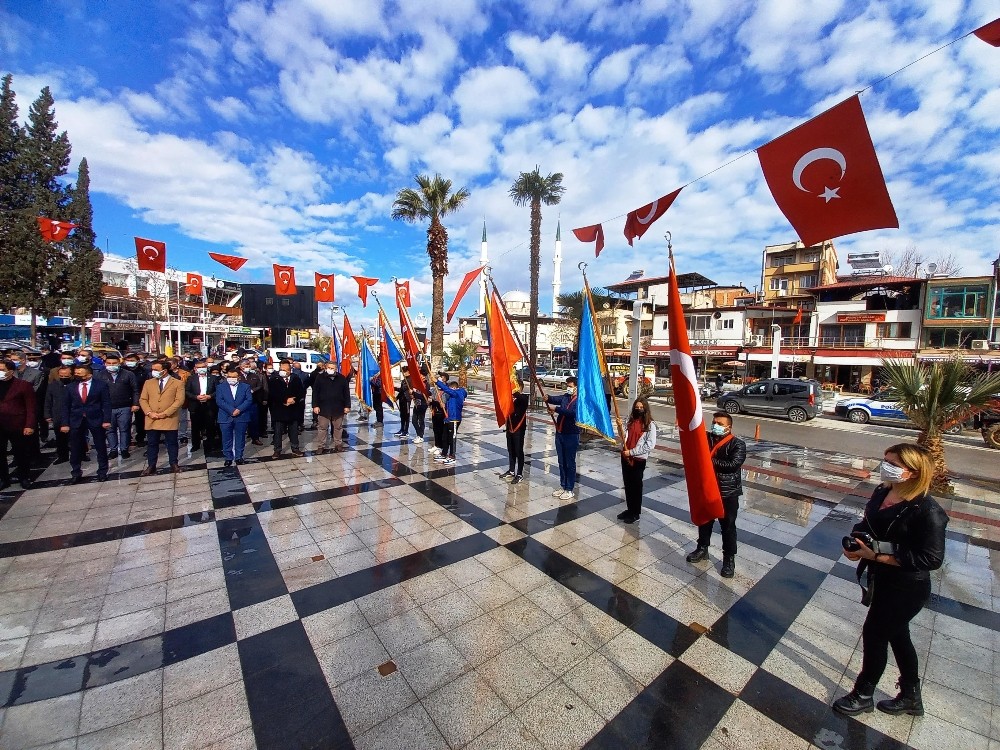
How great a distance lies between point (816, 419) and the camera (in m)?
19.5

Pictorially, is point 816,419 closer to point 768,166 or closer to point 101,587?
point 768,166

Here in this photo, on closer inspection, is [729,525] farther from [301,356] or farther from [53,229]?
[301,356]

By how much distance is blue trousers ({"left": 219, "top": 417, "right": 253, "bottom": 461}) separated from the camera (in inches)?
309

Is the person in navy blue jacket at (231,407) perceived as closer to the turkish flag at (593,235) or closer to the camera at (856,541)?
the turkish flag at (593,235)

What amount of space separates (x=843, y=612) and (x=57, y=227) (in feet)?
64.6

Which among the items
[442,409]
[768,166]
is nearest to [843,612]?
[768,166]

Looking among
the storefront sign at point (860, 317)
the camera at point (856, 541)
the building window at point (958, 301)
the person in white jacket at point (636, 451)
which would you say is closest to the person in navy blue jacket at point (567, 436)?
the person in white jacket at point (636, 451)

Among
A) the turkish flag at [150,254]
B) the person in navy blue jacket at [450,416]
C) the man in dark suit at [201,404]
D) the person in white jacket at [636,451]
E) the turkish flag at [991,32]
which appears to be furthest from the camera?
the turkish flag at [150,254]

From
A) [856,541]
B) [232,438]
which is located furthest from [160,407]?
[856,541]

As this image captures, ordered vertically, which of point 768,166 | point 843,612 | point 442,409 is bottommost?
point 843,612

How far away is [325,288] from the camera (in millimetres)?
17031

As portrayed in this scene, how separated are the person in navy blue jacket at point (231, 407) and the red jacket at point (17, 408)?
2.41 metres

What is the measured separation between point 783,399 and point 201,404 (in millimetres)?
21908

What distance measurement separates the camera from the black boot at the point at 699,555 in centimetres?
488
